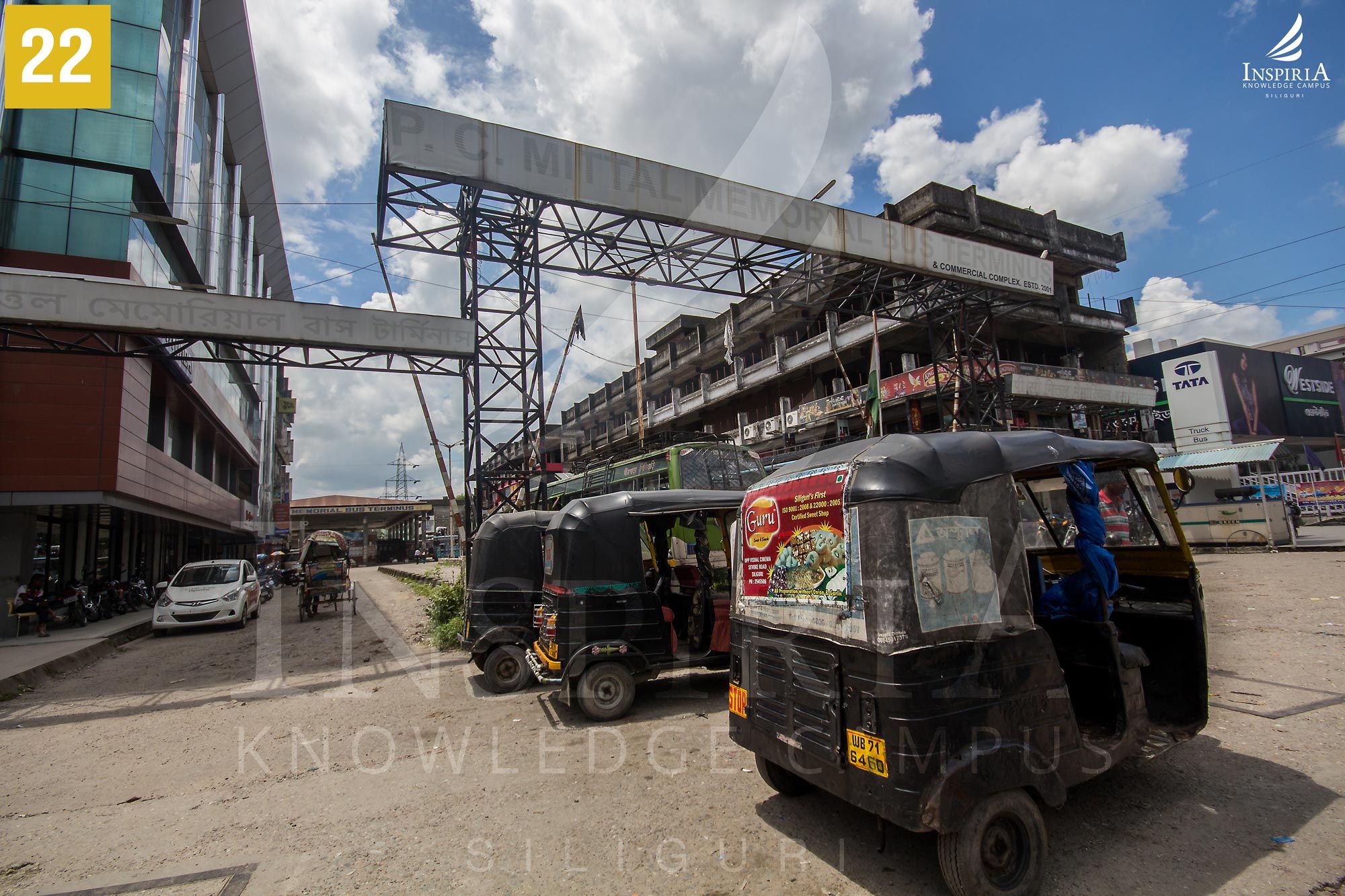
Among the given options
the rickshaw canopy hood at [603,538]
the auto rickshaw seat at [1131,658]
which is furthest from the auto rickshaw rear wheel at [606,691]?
the auto rickshaw seat at [1131,658]

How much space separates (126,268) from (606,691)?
1762 cm

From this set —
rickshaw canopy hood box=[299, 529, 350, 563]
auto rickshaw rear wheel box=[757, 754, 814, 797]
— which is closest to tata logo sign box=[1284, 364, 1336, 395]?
auto rickshaw rear wheel box=[757, 754, 814, 797]

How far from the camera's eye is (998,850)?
303cm

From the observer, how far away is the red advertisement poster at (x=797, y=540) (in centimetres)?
326

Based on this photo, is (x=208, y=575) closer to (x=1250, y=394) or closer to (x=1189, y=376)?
(x=1189, y=376)

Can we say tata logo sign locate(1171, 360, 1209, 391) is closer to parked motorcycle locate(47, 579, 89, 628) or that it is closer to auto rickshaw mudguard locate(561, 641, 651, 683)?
auto rickshaw mudguard locate(561, 641, 651, 683)

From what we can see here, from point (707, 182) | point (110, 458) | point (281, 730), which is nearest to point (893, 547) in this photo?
point (281, 730)

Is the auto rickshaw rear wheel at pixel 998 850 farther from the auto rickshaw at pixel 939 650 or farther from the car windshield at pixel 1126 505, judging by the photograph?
the car windshield at pixel 1126 505

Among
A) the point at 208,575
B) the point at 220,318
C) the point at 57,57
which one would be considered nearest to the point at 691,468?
the point at 220,318

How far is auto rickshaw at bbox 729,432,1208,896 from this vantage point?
287 cm

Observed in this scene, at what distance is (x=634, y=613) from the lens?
6438 mm

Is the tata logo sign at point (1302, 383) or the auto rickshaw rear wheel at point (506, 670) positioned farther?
the tata logo sign at point (1302, 383)

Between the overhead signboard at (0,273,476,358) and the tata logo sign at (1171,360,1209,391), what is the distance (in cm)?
3805

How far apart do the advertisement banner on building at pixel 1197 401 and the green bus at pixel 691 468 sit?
33.1m
